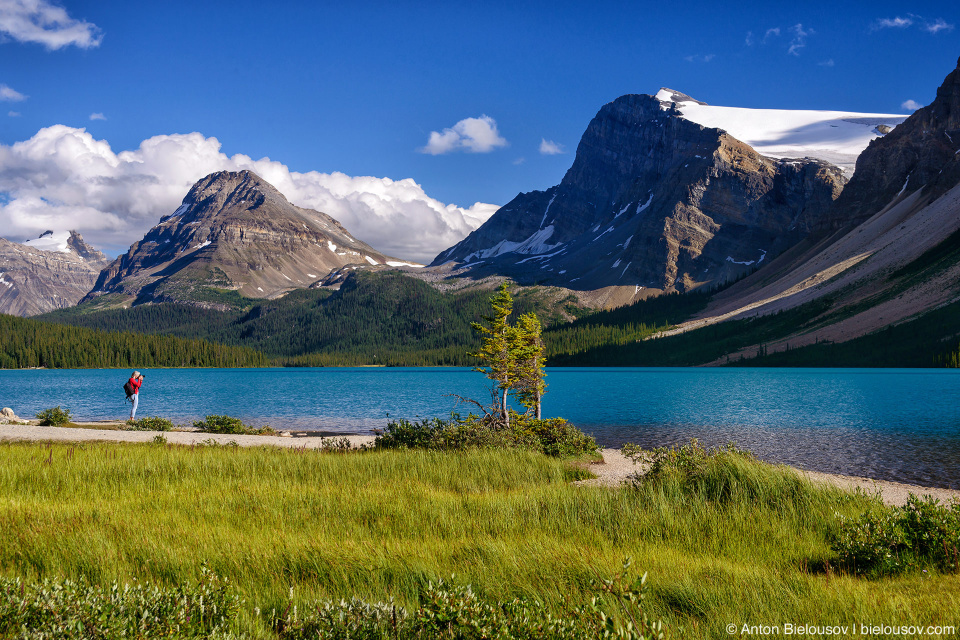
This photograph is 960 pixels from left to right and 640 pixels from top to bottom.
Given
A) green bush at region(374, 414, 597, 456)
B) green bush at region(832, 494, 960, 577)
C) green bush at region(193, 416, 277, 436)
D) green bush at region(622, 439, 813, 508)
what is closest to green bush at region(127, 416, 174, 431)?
green bush at region(193, 416, 277, 436)

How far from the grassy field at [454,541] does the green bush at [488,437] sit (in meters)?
6.86

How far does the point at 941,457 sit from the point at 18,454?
3898 cm

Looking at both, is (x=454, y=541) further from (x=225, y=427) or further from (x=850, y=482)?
(x=225, y=427)

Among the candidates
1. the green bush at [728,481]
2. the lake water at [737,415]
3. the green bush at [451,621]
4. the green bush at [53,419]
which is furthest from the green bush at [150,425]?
the green bush at [451,621]

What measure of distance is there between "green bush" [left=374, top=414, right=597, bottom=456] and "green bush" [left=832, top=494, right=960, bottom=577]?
1208 cm

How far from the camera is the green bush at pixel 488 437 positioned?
66.5 feet

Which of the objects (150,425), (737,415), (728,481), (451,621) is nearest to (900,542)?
(728,481)

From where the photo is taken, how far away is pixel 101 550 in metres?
7.09

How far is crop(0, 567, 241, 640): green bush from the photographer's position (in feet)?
15.1

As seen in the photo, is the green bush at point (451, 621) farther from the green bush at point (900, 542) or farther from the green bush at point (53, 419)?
the green bush at point (53, 419)

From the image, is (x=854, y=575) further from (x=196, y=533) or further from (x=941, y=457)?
(x=941, y=457)

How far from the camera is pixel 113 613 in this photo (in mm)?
4812

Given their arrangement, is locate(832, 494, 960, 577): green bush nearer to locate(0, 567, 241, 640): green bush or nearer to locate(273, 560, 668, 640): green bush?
locate(273, 560, 668, 640): green bush

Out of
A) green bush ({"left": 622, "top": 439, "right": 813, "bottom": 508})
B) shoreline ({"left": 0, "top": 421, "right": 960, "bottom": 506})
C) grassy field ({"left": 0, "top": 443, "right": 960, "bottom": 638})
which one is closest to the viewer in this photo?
grassy field ({"left": 0, "top": 443, "right": 960, "bottom": 638})
